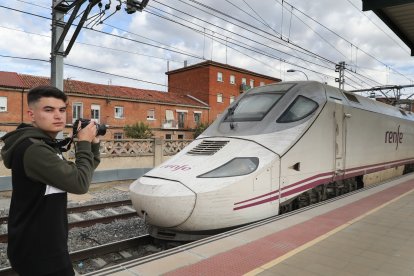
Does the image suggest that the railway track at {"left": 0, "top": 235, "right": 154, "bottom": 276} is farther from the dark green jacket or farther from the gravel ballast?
the dark green jacket

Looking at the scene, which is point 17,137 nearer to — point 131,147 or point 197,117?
point 131,147

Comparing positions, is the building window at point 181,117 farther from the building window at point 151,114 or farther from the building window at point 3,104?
the building window at point 3,104

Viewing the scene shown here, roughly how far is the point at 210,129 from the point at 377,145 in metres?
5.71

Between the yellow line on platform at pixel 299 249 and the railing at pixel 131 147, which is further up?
the railing at pixel 131 147

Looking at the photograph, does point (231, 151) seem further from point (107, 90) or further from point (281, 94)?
point (107, 90)

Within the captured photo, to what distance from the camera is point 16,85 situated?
31.9 m

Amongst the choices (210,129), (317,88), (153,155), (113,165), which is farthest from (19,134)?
(153,155)

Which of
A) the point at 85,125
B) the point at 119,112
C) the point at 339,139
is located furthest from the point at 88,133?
the point at 119,112

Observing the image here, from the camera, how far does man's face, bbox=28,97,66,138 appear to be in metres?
2.17

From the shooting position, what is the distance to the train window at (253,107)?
733 cm

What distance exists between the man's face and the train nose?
3.23m

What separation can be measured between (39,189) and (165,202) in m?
3.32

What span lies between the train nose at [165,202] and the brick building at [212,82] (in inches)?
1636

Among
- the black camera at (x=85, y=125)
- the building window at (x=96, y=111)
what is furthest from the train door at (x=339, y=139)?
the building window at (x=96, y=111)
